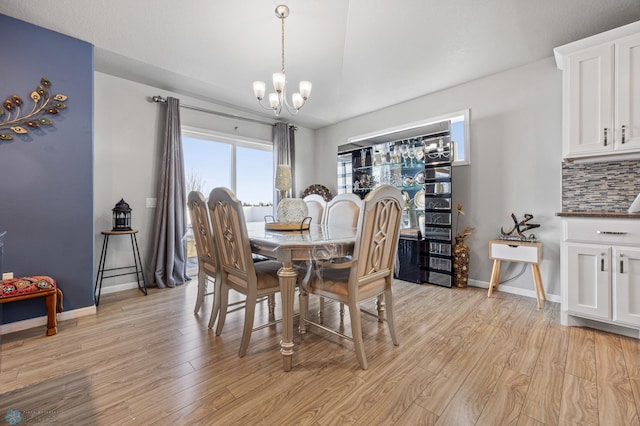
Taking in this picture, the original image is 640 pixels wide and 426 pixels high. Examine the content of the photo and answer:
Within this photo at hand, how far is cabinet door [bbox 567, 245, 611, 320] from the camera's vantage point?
6.70 ft

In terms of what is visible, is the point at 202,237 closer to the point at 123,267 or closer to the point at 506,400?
the point at 123,267

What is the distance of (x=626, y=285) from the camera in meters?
1.97

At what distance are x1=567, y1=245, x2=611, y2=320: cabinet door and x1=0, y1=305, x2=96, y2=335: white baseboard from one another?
4.15m

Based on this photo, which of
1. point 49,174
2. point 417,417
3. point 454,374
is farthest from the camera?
point 49,174

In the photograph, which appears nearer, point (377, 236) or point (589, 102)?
point (377, 236)

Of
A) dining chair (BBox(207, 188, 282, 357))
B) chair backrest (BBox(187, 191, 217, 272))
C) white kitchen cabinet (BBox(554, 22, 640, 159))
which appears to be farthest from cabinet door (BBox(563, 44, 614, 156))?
chair backrest (BBox(187, 191, 217, 272))

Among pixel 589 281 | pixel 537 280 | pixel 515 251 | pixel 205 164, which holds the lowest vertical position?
pixel 537 280

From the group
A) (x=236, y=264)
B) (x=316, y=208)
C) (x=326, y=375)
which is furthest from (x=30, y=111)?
(x=326, y=375)

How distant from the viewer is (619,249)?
199cm

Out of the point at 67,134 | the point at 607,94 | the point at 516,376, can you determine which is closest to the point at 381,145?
the point at 607,94

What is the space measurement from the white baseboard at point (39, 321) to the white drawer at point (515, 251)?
4.05 metres

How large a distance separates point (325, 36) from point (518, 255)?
9.58 ft

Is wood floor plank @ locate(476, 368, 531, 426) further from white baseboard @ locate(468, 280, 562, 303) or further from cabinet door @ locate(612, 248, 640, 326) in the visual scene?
white baseboard @ locate(468, 280, 562, 303)

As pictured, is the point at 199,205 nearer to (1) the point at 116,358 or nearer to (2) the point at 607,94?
(1) the point at 116,358
